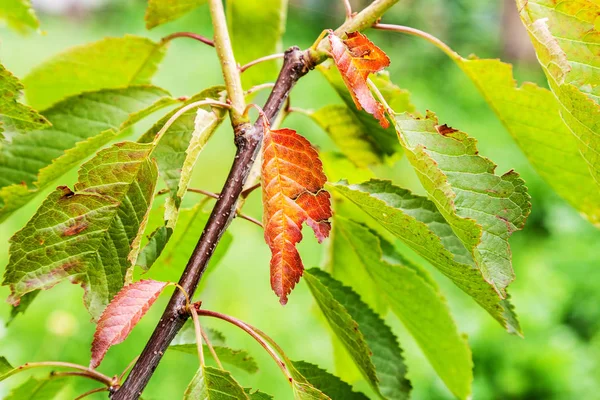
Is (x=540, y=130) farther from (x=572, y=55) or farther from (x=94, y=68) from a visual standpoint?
(x=94, y=68)

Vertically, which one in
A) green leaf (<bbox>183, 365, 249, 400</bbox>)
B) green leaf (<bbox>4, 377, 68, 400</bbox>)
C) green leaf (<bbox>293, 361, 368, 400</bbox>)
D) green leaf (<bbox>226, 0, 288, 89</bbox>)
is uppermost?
green leaf (<bbox>226, 0, 288, 89</bbox>)

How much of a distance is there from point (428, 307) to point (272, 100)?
0.28 m

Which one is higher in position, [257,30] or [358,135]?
[257,30]

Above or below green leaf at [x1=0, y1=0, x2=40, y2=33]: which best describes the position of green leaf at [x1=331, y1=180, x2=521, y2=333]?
below

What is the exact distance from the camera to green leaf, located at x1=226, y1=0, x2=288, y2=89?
0.84 meters

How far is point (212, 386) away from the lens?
0.50 metres

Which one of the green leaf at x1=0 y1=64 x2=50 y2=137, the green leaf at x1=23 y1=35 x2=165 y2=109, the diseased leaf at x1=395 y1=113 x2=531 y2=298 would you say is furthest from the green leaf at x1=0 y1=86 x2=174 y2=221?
the diseased leaf at x1=395 y1=113 x2=531 y2=298

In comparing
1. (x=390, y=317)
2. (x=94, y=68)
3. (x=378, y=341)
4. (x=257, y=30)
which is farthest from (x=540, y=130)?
(x=390, y=317)

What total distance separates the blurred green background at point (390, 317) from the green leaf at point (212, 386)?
255 mm

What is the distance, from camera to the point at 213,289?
105 inches

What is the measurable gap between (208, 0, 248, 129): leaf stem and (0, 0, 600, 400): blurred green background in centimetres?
25

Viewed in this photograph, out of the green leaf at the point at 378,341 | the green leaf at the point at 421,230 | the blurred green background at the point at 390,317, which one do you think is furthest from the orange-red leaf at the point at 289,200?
the blurred green background at the point at 390,317

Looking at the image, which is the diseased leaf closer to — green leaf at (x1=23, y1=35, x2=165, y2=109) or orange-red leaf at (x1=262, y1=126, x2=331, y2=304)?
orange-red leaf at (x1=262, y1=126, x2=331, y2=304)

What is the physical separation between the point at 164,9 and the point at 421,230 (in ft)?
1.42
